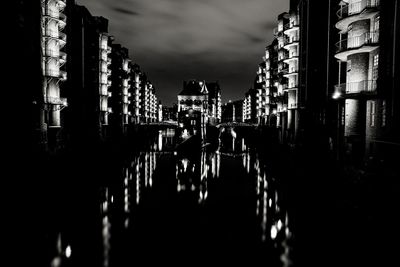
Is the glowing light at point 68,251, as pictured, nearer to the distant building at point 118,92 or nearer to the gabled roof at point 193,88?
the distant building at point 118,92

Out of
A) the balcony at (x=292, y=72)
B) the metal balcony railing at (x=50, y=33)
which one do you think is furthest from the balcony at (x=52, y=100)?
the balcony at (x=292, y=72)

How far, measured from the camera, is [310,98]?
49938 mm

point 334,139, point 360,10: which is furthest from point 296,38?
point 360,10

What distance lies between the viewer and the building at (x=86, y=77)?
179 feet

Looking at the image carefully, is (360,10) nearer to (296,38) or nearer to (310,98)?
(310,98)

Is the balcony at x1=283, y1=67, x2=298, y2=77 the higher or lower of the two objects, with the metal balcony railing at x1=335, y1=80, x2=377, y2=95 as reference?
higher

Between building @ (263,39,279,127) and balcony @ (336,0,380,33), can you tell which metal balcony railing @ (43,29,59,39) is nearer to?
balcony @ (336,0,380,33)

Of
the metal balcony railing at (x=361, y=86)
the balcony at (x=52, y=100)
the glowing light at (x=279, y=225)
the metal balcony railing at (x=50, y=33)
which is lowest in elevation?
the glowing light at (x=279, y=225)

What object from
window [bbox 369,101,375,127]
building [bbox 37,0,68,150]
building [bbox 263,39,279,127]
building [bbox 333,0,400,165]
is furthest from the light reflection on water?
building [bbox 263,39,279,127]

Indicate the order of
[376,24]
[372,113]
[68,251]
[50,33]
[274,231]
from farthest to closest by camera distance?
[50,33] → [372,113] → [376,24] → [274,231] → [68,251]

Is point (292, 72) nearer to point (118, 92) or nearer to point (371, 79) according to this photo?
point (371, 79)

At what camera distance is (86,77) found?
62.1 meters

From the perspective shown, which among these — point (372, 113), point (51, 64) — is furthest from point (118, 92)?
point (372, 113)

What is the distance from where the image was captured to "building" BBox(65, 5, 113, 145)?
5466cm
